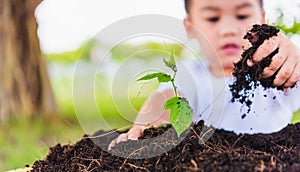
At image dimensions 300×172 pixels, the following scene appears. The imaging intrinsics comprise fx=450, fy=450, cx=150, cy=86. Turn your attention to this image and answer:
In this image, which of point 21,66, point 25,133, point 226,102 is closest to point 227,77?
point 226,102

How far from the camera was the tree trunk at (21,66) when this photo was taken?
124 inches

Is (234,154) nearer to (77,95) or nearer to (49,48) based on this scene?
(77,95)

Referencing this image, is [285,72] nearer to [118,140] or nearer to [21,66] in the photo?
[118,140]

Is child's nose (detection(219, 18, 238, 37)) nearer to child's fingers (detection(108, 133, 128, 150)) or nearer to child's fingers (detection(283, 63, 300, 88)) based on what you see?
child's fingers (detection(283, 63, 300, 88))

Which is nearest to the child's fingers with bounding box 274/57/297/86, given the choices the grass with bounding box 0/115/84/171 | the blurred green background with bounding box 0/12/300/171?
the blurred green background with bounding box 0/12/300/171

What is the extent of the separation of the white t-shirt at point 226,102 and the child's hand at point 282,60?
0.05 meters

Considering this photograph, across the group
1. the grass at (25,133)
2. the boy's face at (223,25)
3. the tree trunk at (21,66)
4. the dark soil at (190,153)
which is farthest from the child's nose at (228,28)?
the tree trunk at (21,66)

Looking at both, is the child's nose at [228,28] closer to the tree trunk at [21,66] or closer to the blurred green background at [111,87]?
the blurred green background at [111,87]

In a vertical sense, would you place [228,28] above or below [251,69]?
above

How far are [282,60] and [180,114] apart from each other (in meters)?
0.27

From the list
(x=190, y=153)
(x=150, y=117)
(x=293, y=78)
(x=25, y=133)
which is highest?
(x=25, y=133)

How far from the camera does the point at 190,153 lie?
37.4 inches

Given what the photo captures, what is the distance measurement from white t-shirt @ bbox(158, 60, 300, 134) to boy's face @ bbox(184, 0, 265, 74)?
5 cm

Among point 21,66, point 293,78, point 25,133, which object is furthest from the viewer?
point 21,66
